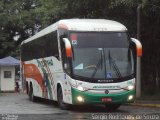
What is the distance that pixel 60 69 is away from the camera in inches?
824

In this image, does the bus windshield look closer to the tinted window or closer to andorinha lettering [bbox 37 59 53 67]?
the tinted window

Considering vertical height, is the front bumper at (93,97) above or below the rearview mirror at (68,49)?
below

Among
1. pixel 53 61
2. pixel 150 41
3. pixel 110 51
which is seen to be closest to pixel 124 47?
pixel 110 51

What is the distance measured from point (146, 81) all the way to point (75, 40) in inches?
601

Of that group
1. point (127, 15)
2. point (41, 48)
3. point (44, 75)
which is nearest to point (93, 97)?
point (44, 75)

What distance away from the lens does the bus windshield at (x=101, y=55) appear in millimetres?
19250

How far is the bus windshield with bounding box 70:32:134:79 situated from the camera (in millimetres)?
19250

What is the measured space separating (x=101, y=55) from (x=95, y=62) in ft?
1.38

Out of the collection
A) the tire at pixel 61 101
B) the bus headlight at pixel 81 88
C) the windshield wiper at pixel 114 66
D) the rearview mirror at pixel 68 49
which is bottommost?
the tire at pixel 61 101

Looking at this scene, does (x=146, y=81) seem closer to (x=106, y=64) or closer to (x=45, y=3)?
(x=45, y=3)

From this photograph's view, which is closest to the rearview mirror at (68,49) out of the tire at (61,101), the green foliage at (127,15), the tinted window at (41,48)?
the tinted window at (41,48)

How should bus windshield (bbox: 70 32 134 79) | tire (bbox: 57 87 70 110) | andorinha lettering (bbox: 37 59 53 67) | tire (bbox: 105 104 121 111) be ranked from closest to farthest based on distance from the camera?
1. bus windshield (bbox: 70 32 134 79)
2. tire (bbox: 57 87 70 110)
3. tire (bbox: 105 104 121 111)
4. andorinha lettering (bbox: 37 59 53 67)

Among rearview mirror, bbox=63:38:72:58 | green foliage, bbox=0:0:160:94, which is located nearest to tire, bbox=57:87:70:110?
rearview mirror, bbox=63:38:72:58

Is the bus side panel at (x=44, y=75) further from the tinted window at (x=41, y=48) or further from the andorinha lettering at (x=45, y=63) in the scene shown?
the tinted window at (x=41, y=48)
